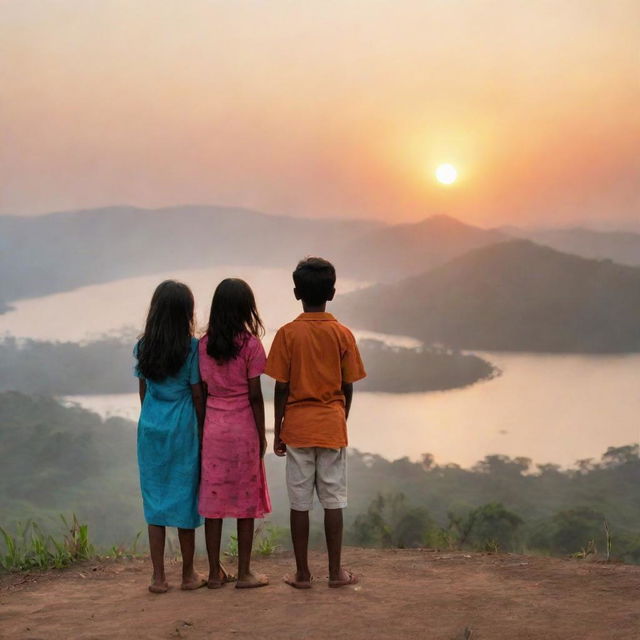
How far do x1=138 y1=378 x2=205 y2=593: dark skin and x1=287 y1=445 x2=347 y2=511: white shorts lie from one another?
1.41 feet

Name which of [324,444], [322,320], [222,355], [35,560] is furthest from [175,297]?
[35,560]

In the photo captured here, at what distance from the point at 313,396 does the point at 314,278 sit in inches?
19.0

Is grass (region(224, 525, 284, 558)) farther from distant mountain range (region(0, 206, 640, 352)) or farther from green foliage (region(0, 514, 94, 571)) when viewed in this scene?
distant mountain range (region(0, 206, 640, 352))

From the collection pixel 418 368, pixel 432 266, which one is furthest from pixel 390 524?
pixel 432 266

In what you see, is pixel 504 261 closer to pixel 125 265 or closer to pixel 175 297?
pixel 125 265

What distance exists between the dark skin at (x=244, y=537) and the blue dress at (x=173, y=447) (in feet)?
0.30

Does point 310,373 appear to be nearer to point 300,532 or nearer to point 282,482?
point 300,532

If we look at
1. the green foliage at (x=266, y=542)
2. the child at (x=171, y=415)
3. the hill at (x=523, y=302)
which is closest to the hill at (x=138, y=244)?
the hill at (x=523, y=302)

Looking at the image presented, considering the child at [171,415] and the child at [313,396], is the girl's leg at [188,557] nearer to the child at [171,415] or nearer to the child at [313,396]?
the child at [171,415]

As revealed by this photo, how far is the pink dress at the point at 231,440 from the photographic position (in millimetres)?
3574

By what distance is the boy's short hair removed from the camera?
3.51 meters

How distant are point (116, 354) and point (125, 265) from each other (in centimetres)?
120

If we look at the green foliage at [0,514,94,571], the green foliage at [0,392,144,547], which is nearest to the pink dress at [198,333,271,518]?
the green foliage at [0,514,94,571]

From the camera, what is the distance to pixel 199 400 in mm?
3643
